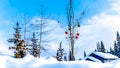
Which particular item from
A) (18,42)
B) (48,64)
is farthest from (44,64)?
(18,42)

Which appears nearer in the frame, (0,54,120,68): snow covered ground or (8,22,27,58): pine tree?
(0,54,120,68): snow covered ground

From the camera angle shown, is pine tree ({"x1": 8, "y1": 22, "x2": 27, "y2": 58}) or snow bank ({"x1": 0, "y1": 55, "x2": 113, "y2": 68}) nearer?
snow bank ({"x1": 0, "y1": 55, "x2": 113, "y2": 68})

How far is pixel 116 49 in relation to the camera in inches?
2980

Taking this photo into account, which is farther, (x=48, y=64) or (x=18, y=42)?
(x=18, y=42)

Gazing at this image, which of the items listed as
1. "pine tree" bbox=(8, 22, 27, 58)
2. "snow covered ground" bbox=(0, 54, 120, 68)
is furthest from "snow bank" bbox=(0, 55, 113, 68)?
"pine tree" bbox=(8, 22, 27, 58)

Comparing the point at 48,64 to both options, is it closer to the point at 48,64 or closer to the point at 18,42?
the point at 48,64

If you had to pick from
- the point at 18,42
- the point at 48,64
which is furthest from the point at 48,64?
the point at 18,42

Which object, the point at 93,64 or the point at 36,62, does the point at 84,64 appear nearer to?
the point at 93,64

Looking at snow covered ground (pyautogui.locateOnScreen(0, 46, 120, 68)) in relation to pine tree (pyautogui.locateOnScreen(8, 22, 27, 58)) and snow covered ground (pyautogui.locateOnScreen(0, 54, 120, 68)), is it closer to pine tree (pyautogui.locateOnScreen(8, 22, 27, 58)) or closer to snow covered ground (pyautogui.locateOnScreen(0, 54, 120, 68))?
snow covered ground (pyautogui.locateOnScreen(0, 54, 120, 68))

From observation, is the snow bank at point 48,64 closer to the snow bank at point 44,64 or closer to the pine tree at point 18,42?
the snow bank at point 44,64

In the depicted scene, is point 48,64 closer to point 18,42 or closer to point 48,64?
point 48,64

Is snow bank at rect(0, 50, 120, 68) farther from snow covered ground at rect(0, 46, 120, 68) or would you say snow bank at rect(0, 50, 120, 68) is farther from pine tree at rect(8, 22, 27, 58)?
pine tree at rect(8, 22, 27, 58)

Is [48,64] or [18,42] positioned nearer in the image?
[48,64]

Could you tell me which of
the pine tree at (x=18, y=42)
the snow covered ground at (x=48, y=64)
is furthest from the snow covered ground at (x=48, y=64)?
the pine tree at (x=18, y=42)
